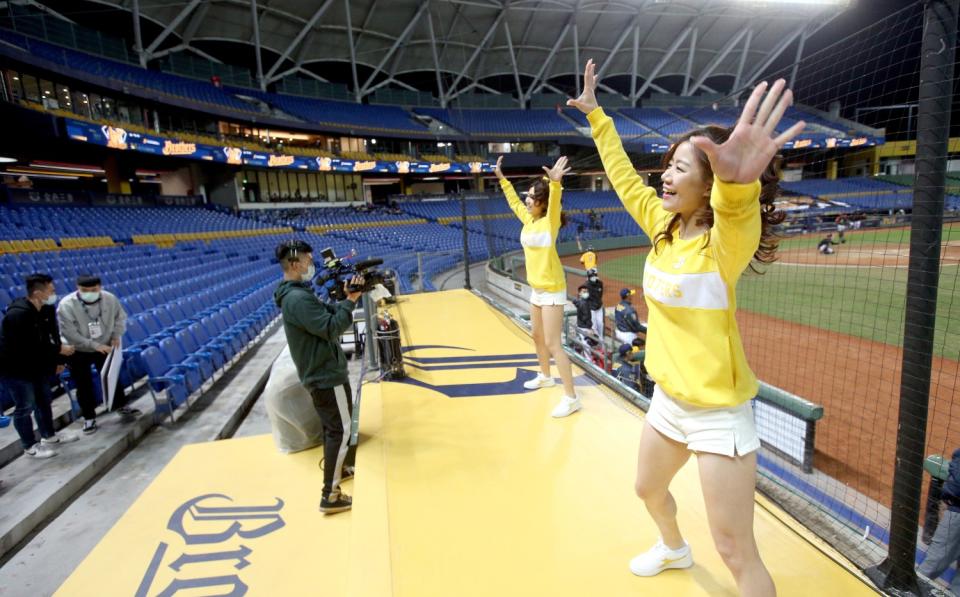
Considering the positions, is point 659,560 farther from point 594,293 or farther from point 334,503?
point 594,293

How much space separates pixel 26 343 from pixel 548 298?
4.23m

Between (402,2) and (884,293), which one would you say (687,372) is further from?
(402,2)

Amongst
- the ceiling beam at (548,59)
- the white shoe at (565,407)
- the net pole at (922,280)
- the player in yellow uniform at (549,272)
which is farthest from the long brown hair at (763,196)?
the ceiling beam at (548,59)

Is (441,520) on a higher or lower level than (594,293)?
lower

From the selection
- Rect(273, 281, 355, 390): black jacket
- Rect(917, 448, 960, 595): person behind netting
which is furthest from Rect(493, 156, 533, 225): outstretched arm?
Rect(917, 448, 960, 595): person behind netting

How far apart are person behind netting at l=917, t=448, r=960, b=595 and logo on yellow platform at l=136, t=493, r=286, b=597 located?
395 centimetres

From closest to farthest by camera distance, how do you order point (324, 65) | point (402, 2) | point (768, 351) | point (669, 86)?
point (768, 351)
point (402, 2)
point (324, 65)
point (669, 86)

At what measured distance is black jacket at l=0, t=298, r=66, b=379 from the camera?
11.7 feet

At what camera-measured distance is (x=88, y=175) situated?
25.0 metres

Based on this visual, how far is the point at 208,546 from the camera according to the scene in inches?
104

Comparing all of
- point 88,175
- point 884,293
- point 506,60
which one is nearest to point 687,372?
point 884,293

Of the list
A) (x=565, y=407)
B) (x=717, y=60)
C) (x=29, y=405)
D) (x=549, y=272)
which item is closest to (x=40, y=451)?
(x=29, y=405)

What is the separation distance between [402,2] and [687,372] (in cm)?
3575

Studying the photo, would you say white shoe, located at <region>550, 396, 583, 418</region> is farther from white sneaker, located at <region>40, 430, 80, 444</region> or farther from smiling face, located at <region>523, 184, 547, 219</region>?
white sneaker, located at <region>40, 430, 80, 444</region>
